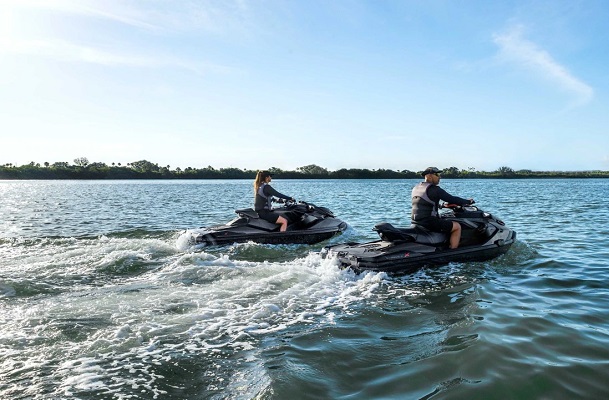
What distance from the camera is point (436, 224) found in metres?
10.5

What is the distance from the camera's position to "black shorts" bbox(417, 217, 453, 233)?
10.5m

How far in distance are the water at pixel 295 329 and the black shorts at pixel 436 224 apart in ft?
3.14

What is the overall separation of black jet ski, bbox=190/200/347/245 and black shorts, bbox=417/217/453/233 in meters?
4.66

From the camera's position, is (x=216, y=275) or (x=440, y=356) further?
(x=216, y=275)

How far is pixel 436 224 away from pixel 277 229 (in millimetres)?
5334

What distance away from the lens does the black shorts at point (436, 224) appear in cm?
1046

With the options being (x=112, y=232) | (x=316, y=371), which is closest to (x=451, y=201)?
(x=316, y=371)

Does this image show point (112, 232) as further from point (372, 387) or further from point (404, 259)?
point (372, 387)

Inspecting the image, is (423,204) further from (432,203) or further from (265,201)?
(265,201)

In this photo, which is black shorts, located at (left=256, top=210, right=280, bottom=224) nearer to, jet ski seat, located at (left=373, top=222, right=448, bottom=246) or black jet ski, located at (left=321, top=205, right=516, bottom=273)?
black jet ski, located at (left=321, top=205, right=516, bottom=273)

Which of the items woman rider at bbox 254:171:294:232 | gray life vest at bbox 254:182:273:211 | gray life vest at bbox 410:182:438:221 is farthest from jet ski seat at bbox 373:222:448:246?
gray life vest at bbox 254:182:273:211

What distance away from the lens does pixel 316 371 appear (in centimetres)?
496

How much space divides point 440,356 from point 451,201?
5365 mm

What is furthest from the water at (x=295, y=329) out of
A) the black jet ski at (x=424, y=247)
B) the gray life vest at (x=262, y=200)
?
the gray life vest at (x=262, y=200)
